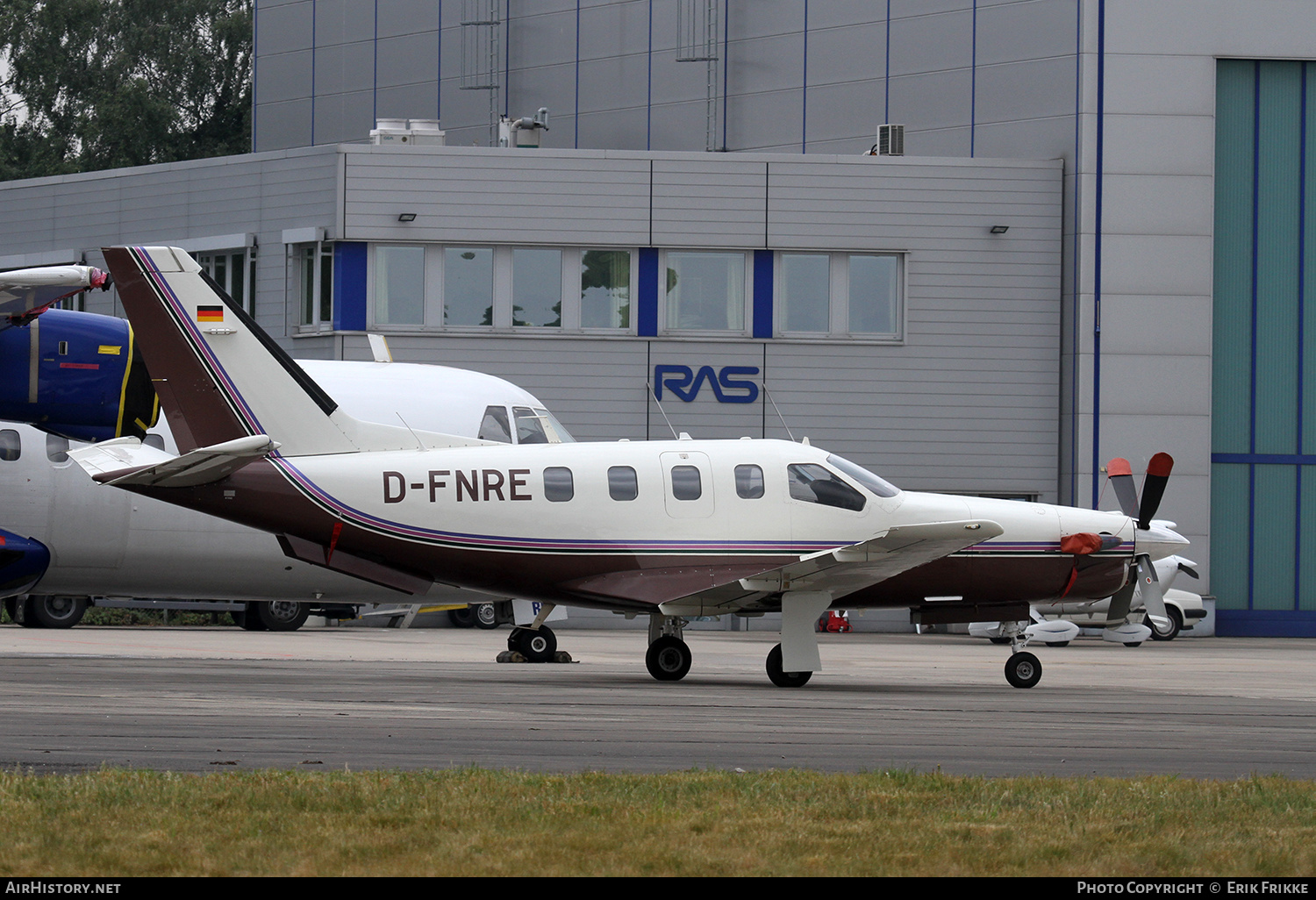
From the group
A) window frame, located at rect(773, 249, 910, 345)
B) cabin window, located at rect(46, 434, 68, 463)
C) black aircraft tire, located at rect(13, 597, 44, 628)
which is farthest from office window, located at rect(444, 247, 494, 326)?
cabin window, located at rect(46, 434, 68, 463)

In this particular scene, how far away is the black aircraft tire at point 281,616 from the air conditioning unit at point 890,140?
19.1 meters

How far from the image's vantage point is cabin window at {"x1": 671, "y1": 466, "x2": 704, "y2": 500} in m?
18.7

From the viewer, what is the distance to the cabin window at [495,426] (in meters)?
22.4

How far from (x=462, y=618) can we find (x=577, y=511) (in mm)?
20952

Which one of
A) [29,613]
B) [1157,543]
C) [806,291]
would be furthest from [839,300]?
[1157,543]

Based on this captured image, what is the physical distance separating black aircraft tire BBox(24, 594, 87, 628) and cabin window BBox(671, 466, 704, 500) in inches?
720

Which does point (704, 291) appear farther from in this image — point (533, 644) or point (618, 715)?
point (618, 715)

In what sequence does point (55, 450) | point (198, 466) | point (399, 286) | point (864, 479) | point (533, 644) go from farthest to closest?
point (399, 286) → point (533, 644) → point (55, 450) → point (864, 479) → point (198, 466)

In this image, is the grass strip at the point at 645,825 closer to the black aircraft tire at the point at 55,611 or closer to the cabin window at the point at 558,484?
the cabin window at the point at 558,484

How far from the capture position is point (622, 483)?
18625 mm

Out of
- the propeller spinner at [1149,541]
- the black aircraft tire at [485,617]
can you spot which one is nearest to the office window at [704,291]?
the black aircraft tire at [485,617]

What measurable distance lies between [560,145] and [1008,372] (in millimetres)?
16396

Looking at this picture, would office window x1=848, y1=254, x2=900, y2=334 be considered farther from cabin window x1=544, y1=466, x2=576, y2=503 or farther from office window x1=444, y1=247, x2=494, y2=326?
cabin window x1=544, y1=466, x2=576, y2=503

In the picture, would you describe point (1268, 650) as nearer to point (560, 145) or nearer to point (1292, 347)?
point (1292, 347)
